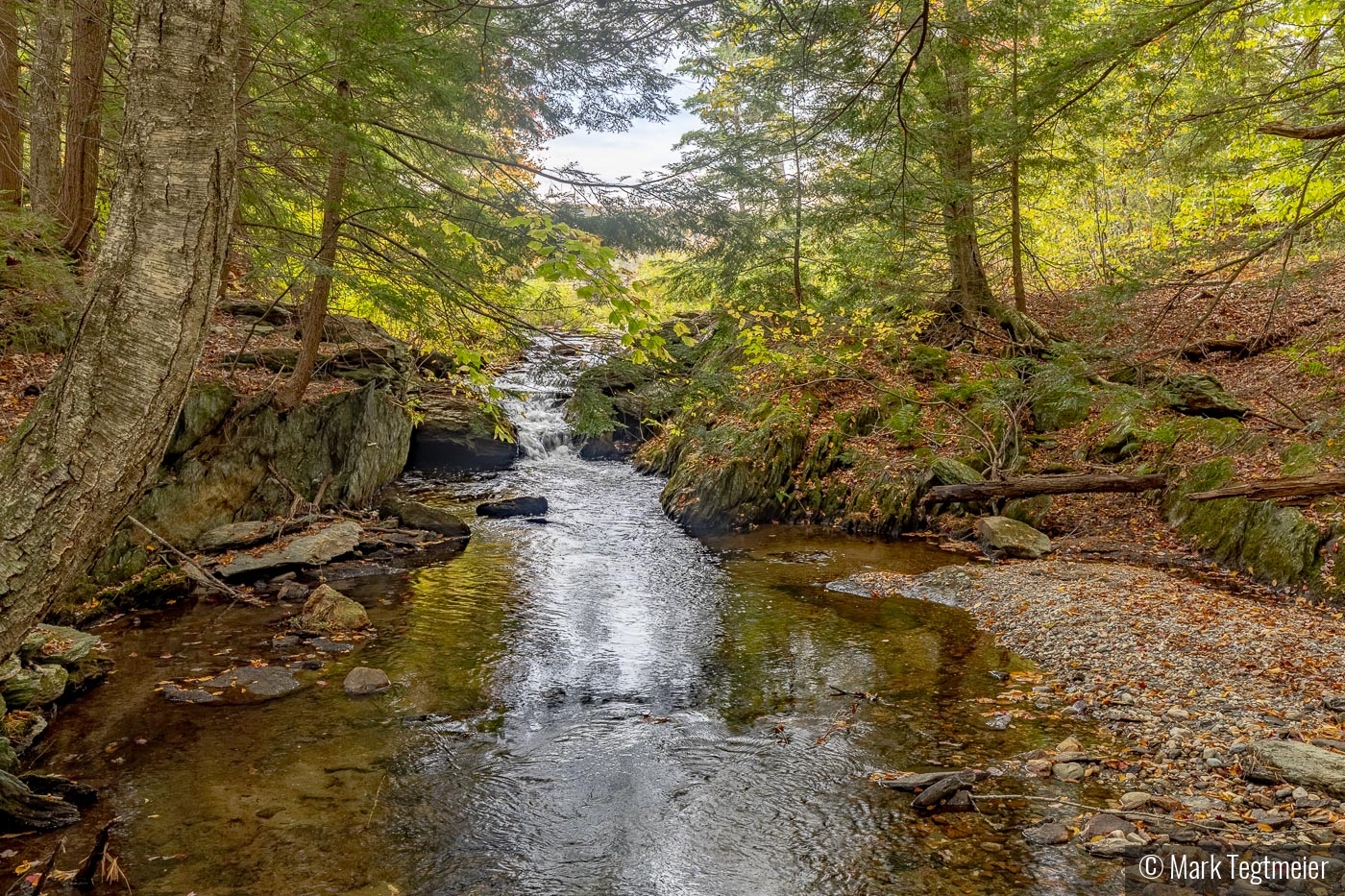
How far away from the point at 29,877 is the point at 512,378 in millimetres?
17823

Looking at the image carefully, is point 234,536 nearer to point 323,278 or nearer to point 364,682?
point 323,278

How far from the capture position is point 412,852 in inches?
168

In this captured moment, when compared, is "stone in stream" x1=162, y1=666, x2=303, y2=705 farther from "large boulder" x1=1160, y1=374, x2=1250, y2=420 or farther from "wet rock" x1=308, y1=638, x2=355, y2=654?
"large boulder" x1=1160, y1=374, x2=1250, y2=420

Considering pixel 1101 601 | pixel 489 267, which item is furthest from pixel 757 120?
pixel 1101 601

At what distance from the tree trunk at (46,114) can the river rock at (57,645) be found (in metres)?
5.79

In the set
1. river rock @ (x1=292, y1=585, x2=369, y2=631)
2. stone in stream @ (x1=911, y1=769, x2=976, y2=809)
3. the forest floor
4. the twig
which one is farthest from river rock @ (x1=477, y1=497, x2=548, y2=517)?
stone in stream @ (x1=911, y1=769, x2=976, y2=809)

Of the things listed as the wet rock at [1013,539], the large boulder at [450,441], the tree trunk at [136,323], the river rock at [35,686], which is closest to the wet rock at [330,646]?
the river rock at [35,686]

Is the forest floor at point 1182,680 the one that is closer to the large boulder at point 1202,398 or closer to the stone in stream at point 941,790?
the stone in stream at point 941,790

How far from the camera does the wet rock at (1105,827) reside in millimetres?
4004

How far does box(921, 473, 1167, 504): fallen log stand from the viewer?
10.6 m

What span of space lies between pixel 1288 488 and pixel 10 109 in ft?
49.0

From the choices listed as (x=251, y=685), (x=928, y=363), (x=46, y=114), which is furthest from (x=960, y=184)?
(x=46, y=114)

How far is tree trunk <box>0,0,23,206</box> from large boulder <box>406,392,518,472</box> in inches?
347

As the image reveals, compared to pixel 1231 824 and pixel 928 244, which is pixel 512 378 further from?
pixel 1231 824
